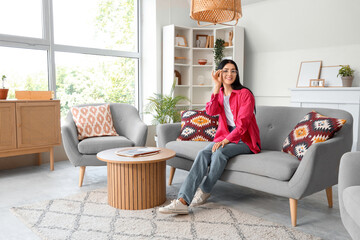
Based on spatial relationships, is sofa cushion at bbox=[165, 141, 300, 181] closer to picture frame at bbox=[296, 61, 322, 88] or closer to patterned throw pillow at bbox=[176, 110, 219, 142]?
patterned throw pillow at bbox=[176, 110, 219, 142]

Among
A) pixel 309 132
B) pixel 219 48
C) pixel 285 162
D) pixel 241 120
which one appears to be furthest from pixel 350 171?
pixel 219 48

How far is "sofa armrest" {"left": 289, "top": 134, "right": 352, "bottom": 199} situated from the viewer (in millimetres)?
2186

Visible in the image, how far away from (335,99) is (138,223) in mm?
3447

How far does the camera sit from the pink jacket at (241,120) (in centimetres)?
267

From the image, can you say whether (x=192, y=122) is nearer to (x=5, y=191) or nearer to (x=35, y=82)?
(x=5, y=191)

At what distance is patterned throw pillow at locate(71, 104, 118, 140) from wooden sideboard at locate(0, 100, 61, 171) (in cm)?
40

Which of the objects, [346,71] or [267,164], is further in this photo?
[346,71]

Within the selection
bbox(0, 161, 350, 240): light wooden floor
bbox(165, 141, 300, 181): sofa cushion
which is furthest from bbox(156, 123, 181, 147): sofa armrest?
bbox(165, 141, 300, 181): sofa cushion

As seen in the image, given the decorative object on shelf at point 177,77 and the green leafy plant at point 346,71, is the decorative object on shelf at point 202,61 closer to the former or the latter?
the decorative object on shelf at point 177,77

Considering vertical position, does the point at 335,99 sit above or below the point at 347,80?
below

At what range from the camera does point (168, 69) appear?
17.5ft

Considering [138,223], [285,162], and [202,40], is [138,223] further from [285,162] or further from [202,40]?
[202,40]

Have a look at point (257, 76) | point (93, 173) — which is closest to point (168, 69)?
point (257, 76)

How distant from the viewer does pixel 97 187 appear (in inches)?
125
